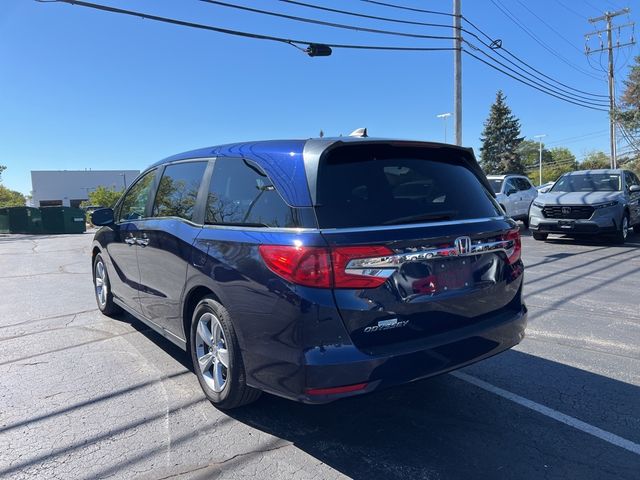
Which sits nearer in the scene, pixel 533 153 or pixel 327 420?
pixel 327 420

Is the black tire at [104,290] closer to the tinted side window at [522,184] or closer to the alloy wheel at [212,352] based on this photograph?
the alloy wheel at [212,352]

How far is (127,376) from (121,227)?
63.7 inches

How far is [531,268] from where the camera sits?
354 inches

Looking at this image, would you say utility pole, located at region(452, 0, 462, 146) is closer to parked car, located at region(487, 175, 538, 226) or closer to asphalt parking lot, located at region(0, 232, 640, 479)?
parked car, located at region(487, 175, 538, 226)

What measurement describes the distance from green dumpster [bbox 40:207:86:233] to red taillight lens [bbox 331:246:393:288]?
31.5m

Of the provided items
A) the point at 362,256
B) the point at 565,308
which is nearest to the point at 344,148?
the point at 362,256

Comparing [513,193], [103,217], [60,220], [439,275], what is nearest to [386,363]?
[439,275]

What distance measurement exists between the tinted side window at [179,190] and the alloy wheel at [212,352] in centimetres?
87

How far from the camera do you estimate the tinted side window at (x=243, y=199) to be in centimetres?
295

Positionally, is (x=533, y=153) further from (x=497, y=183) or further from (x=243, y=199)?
(x=243, y=199)

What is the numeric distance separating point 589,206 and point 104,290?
422 inches

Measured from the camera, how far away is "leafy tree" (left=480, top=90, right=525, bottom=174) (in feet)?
211

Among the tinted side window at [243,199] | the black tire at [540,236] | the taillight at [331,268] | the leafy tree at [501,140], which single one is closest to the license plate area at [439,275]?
the taillight at [331,268]

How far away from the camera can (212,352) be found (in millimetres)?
3453
